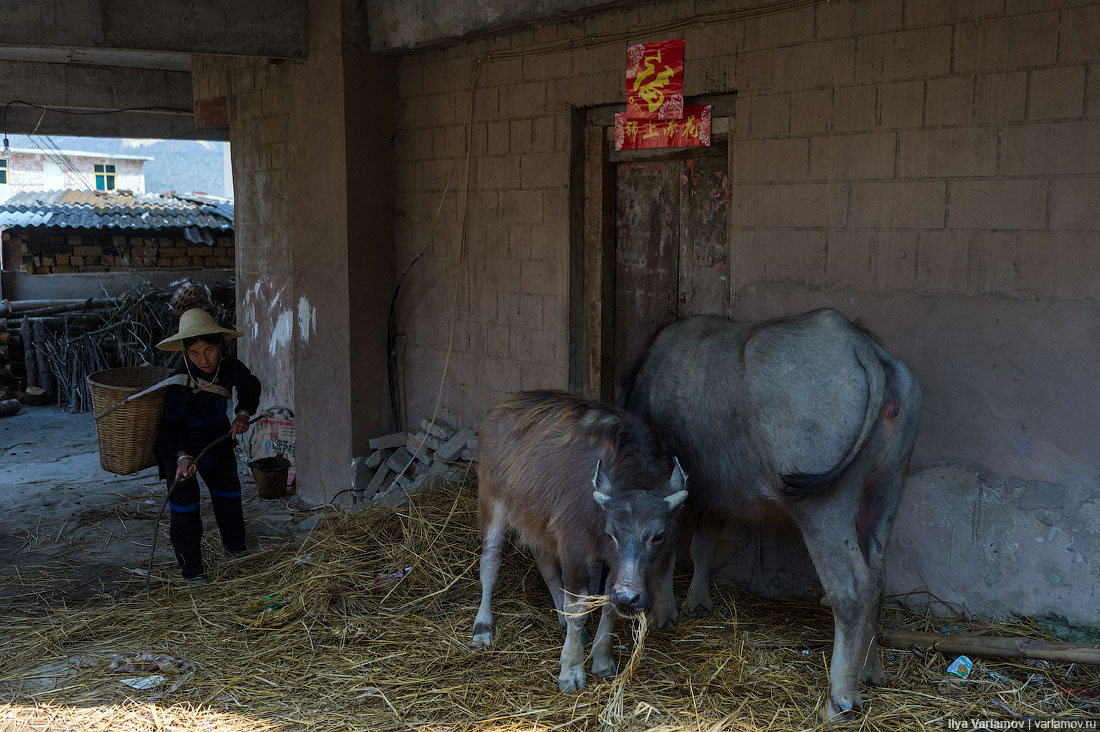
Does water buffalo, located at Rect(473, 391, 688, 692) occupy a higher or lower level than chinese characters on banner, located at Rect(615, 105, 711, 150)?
lower

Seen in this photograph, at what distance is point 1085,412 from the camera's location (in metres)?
4.34

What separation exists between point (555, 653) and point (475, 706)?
0.63 metres

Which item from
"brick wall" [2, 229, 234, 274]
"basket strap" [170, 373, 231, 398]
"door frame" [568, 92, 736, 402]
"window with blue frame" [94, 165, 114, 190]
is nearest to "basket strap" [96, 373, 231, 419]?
"basket strap" [170, 373, 231, 398]

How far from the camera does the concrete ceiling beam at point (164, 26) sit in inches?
271

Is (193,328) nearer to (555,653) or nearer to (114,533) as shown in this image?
(114,533)

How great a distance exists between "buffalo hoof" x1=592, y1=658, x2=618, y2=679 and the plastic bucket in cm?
445

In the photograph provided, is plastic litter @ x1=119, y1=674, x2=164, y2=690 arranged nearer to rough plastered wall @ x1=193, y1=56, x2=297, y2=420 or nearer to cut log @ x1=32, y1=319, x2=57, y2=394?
rough plastered wall @ x1=193, y1=56, x2=297, y2=420

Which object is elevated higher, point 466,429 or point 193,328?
point 193,328

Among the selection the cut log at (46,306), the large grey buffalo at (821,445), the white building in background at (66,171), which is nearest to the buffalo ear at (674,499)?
the large grey buffalo at (821,445)

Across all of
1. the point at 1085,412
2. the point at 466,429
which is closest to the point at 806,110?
the point at 1085,412

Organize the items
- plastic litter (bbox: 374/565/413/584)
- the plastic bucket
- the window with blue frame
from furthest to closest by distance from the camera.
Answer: the window with blue frame, the plastic bucket, plastic litter (bbox: 374/565/413/584)

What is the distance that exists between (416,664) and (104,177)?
3677 cm

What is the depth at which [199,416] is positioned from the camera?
6.12 m

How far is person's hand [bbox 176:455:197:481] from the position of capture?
5.79m
